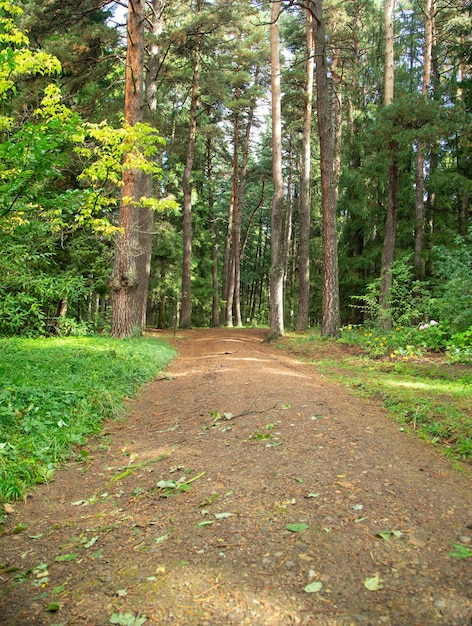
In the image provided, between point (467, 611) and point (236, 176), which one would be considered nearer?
point (467, 611)

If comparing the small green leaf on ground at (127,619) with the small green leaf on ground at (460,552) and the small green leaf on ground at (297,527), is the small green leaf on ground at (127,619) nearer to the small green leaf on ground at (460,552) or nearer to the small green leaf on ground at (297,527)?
the small green leaf on ground at (297,527)

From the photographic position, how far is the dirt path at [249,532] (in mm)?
1977

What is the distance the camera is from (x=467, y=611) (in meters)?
1.83

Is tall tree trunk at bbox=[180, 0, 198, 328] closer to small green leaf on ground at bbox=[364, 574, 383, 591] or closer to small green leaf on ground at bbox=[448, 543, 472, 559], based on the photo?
small green leaf on ground at bbox=[448, 543, 472, 559]

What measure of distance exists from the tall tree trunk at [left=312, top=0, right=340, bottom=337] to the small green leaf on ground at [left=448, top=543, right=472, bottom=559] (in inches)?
420

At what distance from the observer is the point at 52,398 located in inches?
201

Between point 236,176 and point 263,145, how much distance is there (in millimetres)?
6075

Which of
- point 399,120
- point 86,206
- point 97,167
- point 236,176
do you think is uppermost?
point 236,176

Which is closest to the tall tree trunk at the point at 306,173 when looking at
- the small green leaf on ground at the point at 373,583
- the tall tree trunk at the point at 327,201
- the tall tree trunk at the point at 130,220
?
the tall tree trunk at the point at 327,201

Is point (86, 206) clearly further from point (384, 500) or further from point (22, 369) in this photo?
point (384, 500)

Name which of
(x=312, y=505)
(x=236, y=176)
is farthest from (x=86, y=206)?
(x=236, y=176)

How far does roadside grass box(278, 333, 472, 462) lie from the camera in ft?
14.7

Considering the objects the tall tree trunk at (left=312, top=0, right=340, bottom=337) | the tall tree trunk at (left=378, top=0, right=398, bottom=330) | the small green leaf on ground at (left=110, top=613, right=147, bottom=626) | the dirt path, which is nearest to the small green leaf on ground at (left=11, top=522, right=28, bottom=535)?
the dirt path

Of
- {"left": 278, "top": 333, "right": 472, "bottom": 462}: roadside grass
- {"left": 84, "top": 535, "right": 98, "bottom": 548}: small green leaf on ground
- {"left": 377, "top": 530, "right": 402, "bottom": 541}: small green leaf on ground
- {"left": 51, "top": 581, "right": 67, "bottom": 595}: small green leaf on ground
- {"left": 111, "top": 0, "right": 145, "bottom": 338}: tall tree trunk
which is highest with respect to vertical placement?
{"left": 111, "top": 0, "right": 145, "bottom": 338}: tall tree trunk
